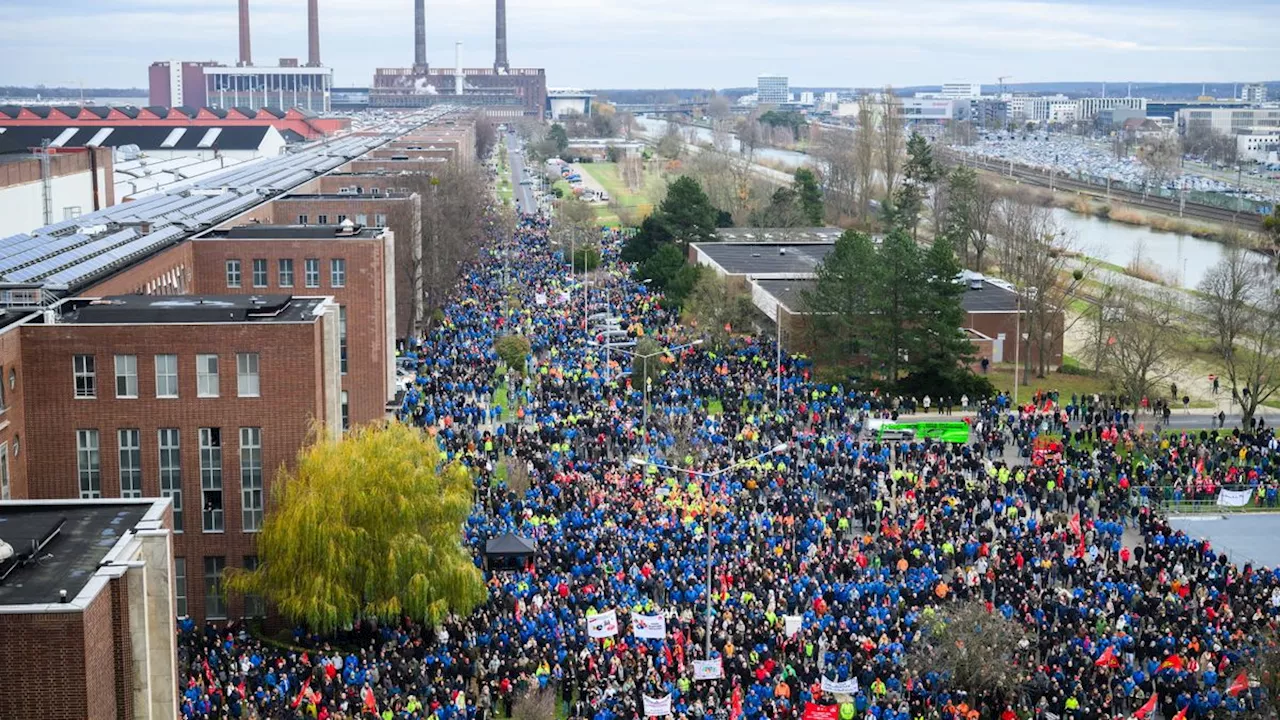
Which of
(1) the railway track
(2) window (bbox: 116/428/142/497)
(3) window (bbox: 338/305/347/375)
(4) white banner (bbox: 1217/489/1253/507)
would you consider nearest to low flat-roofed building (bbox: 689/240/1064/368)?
(4) white banner (bbox: 1217/489/1253/507)

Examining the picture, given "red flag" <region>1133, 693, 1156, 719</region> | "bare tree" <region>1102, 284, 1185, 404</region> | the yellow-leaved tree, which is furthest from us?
"bare tree" <region>1102, 284, 1185, 404</region>

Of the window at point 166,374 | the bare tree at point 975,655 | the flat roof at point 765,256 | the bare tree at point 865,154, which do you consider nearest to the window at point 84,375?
the window at point 166,374

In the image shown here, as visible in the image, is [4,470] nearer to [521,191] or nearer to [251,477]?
[251,477]

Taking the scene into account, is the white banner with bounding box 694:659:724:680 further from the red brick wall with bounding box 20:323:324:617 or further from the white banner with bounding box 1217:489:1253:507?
the white banner with bounding box 1217:489:1253:507

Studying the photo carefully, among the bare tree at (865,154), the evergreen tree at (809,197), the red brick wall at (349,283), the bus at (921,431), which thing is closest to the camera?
the bus at (921,431)

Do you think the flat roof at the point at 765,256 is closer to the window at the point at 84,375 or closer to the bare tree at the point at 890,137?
the bare tree at the point at 890,137

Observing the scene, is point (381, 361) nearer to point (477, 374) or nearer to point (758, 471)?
point (477, 374)
